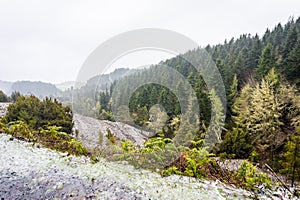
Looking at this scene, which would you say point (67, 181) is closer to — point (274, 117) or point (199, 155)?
point (199, 155)

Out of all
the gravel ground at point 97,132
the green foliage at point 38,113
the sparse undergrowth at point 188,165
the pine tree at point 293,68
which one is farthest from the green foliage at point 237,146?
the pine tree at point 293,68

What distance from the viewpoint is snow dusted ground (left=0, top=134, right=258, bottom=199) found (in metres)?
3.39

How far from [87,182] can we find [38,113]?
11.1 meters

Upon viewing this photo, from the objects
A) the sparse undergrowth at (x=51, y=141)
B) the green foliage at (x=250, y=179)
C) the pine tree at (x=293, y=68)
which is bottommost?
the green foliage at (x=250, y=179)

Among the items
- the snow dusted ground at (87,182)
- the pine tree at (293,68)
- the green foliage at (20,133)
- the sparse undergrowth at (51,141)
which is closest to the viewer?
the snow dusted ground at (87,182)

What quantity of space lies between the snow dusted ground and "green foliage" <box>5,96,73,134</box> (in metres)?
8.49

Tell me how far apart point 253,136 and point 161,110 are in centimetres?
1864

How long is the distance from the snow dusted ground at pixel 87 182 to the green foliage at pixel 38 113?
27.8 feet

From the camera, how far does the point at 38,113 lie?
13039 mm

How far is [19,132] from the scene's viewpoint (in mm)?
6410

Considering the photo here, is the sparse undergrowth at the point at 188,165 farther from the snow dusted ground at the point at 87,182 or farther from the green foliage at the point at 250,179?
the snow dusted ground at the point at 87,182

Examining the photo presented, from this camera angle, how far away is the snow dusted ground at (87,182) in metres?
3.39

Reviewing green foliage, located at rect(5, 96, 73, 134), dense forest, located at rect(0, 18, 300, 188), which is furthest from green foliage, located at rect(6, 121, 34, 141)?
green foliage, located at rect(5, 96, 73, 134)

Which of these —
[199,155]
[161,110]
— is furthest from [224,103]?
[199,155]
